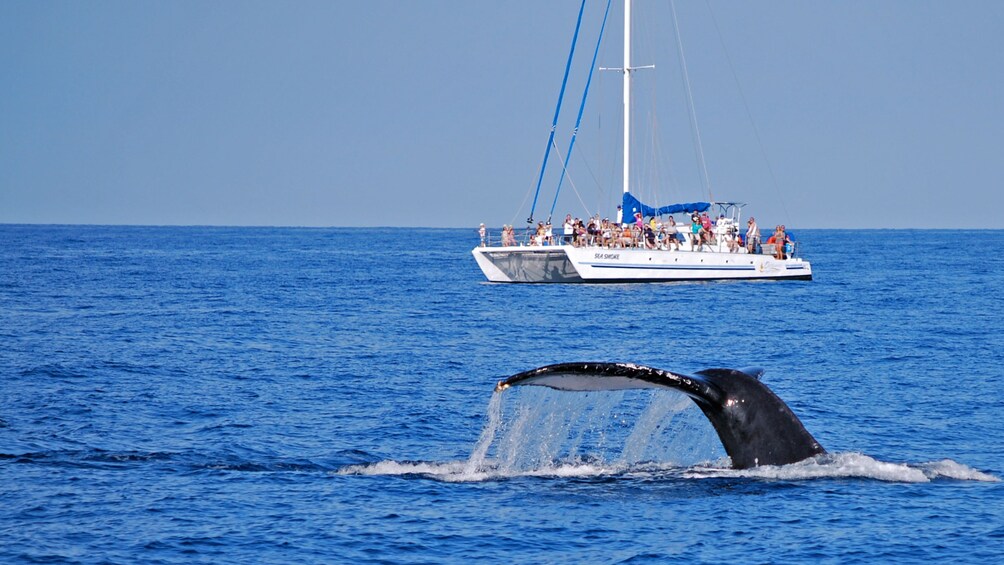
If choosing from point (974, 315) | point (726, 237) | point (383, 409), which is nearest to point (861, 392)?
point (383, 409)

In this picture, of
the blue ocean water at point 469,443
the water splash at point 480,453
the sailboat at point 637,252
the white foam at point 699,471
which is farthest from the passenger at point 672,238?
the white foam at point 699,471

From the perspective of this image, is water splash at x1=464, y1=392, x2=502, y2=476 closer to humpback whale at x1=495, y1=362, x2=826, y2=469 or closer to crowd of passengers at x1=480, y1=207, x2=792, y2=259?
humpback whale at x1=495, y1=362, x2=826, y2=469

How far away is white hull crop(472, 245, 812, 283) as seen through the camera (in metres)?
44.2

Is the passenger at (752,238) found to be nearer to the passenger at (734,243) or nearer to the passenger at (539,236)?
the passenger at (734,243)

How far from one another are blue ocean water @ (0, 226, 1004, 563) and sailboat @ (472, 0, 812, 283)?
931 cm

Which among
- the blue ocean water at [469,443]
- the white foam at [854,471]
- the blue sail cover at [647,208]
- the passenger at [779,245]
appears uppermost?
the blue sail cover at [647,208]

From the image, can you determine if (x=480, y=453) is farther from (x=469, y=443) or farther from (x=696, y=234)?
(x=696, y=234)

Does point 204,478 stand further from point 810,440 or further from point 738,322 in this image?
point 738,322

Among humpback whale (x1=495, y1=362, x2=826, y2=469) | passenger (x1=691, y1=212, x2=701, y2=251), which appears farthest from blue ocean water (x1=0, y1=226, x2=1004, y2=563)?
passenger (x1=691, y1=212, x2=701, y2=251)

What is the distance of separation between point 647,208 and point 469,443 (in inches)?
1316

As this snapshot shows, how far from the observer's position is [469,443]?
15523mm

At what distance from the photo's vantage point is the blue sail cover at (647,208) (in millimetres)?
47688

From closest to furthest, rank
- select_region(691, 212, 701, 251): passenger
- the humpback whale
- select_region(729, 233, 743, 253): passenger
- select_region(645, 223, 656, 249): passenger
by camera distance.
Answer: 1. the humpback whale
2. select_region(645, 223, 656, 249): passenger
3. select_region(691, 212, 701, 251): passenger
4. select_region(729, 233, 743, 253): passenger

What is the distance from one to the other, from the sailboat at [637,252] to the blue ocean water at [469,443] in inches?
367
